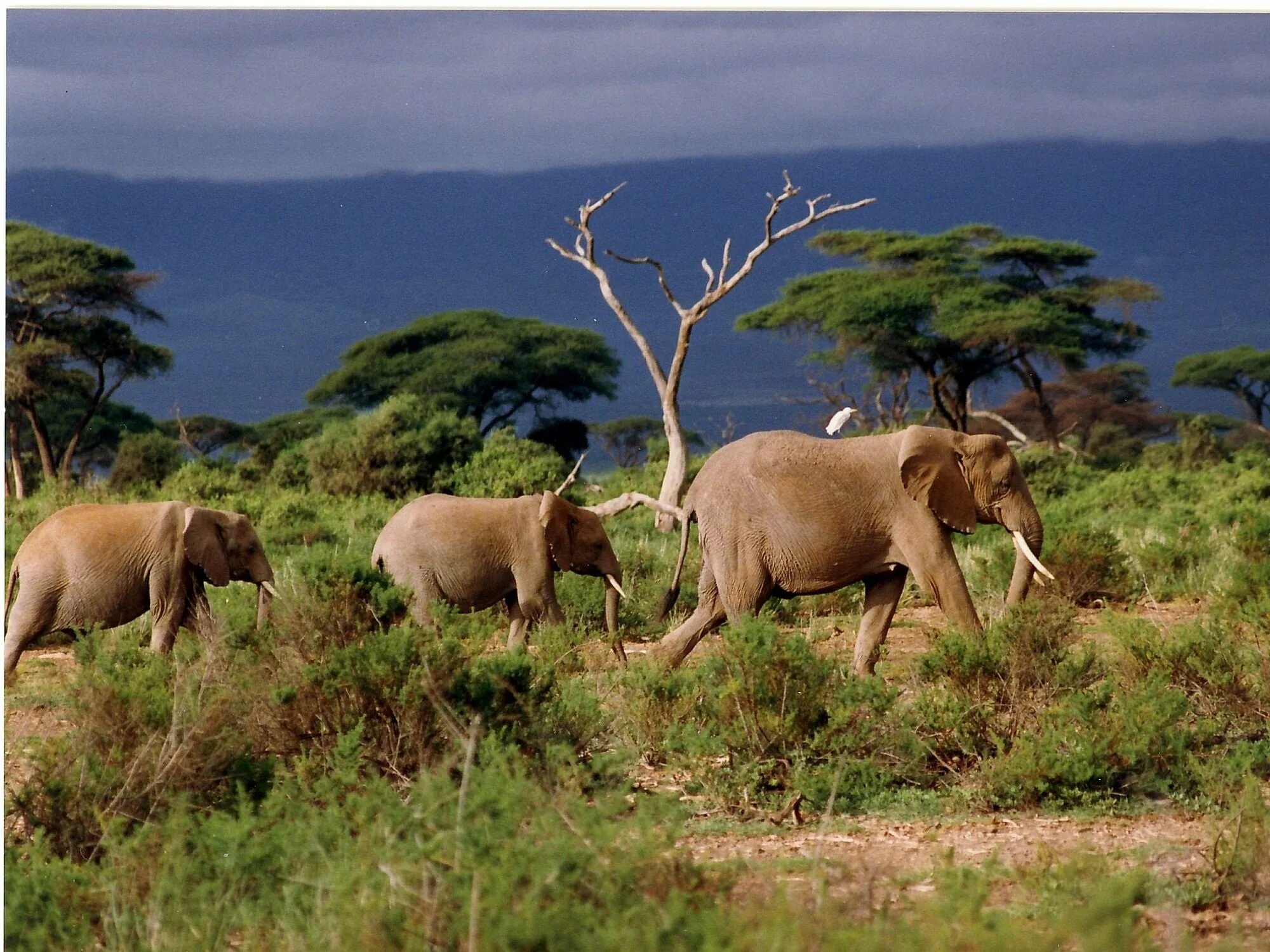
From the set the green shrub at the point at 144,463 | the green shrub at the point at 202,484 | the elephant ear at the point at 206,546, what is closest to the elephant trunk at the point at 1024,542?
the elephant ear at the point at 206,546

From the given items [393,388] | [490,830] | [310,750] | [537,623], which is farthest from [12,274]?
[490,830]

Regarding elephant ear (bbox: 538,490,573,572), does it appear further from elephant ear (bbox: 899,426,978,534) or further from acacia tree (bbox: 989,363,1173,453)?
acacia tree (bbox: 989,363,1173,453)

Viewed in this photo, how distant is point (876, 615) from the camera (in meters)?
8.77

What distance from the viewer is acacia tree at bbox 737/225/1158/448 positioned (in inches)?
1192

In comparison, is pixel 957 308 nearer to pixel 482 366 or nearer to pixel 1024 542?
pixel 482 366

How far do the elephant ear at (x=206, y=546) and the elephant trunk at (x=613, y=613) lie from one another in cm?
216

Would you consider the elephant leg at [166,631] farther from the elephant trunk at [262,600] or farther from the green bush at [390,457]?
the green bush at [390,457]

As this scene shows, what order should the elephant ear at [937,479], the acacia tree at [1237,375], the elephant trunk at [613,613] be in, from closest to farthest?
the elephant ear at [937,479] → the elephant trunk at [613,613] → the acacia tree at [1237,375]

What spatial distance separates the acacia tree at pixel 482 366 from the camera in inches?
1257

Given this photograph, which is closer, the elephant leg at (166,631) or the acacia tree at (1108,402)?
the elephant leg at (166,631)

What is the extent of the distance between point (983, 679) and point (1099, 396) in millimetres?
32192

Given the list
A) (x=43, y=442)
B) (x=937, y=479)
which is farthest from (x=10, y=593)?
(x=43, y=442)

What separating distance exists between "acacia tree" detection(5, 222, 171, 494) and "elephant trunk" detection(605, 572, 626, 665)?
1749 cm

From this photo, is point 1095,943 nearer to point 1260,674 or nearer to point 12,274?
point 1260,674
